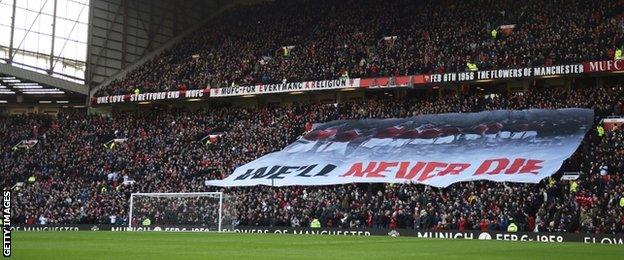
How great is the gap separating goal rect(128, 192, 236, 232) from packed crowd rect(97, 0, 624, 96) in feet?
53.8

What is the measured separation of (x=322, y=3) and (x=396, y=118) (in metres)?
22.7

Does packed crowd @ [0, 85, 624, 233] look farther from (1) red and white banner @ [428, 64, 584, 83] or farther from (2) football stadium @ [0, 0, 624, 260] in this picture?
(1) red and white banner @ [428, 64, 584, 83]

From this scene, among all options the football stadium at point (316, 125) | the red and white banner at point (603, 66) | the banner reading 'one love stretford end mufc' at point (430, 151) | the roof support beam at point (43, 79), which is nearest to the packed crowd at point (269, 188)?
the football stadium at point (316, 125)

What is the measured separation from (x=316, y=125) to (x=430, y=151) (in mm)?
10548

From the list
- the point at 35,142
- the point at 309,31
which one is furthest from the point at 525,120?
the point at 35,142

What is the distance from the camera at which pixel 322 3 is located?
7538cm

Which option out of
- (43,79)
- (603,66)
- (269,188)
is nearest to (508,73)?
(603,66)

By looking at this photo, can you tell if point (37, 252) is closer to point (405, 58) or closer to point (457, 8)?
point (405, 58)

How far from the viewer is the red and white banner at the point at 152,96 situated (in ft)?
218

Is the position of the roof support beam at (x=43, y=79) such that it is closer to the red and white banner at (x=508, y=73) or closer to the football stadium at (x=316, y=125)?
the football stadium at (x=316, y=125)

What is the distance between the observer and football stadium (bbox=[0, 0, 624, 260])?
40.1m

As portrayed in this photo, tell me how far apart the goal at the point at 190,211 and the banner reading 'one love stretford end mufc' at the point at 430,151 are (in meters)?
4.29

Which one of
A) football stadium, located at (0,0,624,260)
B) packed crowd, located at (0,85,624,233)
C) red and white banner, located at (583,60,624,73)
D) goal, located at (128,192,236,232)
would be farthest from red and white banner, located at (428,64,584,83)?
goal, located at (128,192,236,232)

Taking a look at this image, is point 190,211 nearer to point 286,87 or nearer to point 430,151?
point 430,151
